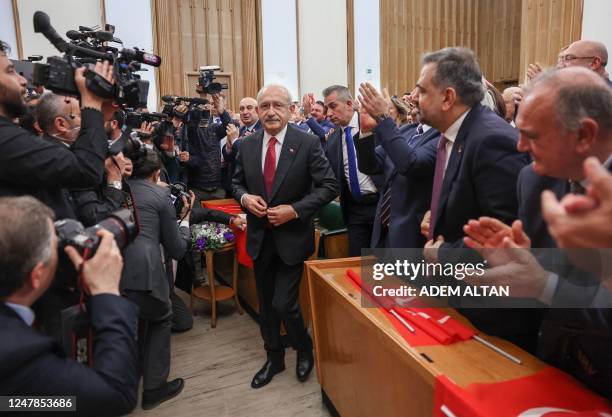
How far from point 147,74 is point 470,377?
743 centimetres

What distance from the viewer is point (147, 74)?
7.49 meters

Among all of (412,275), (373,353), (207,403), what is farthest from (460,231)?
(207,403)

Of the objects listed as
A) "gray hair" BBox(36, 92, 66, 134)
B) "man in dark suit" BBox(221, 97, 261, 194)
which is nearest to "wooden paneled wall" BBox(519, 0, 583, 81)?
"man in dark suit" BBox(221, 97, 261, 194)

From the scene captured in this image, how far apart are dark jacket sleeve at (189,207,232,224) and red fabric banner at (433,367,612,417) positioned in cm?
265

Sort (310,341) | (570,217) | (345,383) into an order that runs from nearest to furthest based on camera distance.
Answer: (570,217), (345,383), (310,341)

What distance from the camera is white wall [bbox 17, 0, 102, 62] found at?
21.8 feet

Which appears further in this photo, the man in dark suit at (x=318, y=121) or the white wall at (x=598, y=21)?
the white wall at (x=598, y=21)

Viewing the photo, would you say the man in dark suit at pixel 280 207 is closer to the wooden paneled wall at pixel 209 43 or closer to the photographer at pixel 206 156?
the photographer at pixel 206 156

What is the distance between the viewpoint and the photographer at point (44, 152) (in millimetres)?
1529

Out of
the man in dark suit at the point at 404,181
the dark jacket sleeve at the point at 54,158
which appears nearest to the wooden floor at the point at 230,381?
the man in dark suit at the point at 404,181

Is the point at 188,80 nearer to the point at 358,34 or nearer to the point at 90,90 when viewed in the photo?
the point at 358,34

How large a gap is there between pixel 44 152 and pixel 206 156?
3396 mm

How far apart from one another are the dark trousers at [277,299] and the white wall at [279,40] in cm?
637

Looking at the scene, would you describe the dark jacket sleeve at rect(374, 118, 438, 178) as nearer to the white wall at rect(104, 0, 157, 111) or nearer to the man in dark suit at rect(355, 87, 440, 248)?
the man in dark suit at rect(355, 87, 440, 248)
